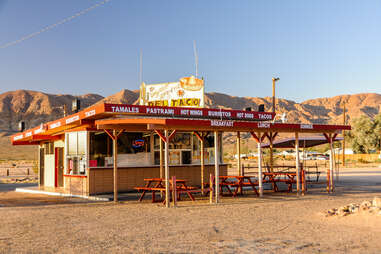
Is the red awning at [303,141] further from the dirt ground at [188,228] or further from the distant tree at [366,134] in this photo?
the distant tree at [366,134]

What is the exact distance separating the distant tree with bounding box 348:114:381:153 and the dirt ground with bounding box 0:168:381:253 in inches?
2325

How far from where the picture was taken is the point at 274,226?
8.36 metres

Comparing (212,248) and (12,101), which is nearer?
(212,248)

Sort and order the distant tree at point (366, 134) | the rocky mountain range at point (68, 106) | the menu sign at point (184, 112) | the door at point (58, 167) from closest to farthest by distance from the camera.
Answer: the menu sign at point (184, 112) → the door at point (58, 167) → the distant tree at point (366, 134) → the rocky mountain range at point (68, 106)

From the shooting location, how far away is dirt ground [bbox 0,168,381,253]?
6555mm

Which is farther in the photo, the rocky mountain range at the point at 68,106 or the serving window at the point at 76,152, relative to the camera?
the rocky mountain range at the point at 68,106

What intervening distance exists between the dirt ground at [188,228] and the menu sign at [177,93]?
7.33 metres

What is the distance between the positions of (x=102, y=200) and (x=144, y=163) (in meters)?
2.86

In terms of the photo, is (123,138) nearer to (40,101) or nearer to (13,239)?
(13,239)

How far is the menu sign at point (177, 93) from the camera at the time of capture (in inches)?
735

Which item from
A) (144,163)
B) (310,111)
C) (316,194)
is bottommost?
(316,194)

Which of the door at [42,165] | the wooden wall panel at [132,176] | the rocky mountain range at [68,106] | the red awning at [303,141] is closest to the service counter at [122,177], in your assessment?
the wooden wall panel at [132,176]

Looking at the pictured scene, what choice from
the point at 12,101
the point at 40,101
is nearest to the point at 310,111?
the point at 40,101

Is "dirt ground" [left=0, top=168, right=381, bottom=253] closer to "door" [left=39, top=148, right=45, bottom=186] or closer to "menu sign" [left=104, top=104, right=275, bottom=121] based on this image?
"menu sign" [left=104, top=104, right=275, bottom=121]
